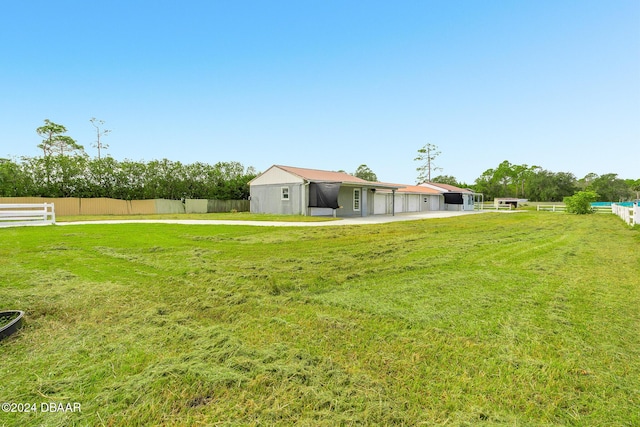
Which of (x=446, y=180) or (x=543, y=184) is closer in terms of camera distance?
(x=543, y=184)

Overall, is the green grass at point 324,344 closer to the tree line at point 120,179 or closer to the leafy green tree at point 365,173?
the tree line at point 120,179

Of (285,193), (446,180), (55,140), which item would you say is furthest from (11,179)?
(446,180)

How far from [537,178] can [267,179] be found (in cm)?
5528

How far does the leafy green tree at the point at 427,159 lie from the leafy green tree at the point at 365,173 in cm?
776

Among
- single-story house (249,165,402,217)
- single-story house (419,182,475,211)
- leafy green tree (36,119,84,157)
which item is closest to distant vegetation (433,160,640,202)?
single-story house (419,182,475,211)

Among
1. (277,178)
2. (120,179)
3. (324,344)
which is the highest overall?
(120,179)

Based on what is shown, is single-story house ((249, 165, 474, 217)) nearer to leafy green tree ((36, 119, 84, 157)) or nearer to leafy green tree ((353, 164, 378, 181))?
leafy green tree ((36, 119, 84, 157))

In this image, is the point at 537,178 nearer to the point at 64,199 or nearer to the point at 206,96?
the point at 206,96

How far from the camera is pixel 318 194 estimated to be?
17.7 m

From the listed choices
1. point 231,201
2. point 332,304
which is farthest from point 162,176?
point 332,304

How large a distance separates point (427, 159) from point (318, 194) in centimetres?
3536

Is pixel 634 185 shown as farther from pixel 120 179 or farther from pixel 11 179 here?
pixel 11 179

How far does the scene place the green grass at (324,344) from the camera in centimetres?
158

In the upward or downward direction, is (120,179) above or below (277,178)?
above
